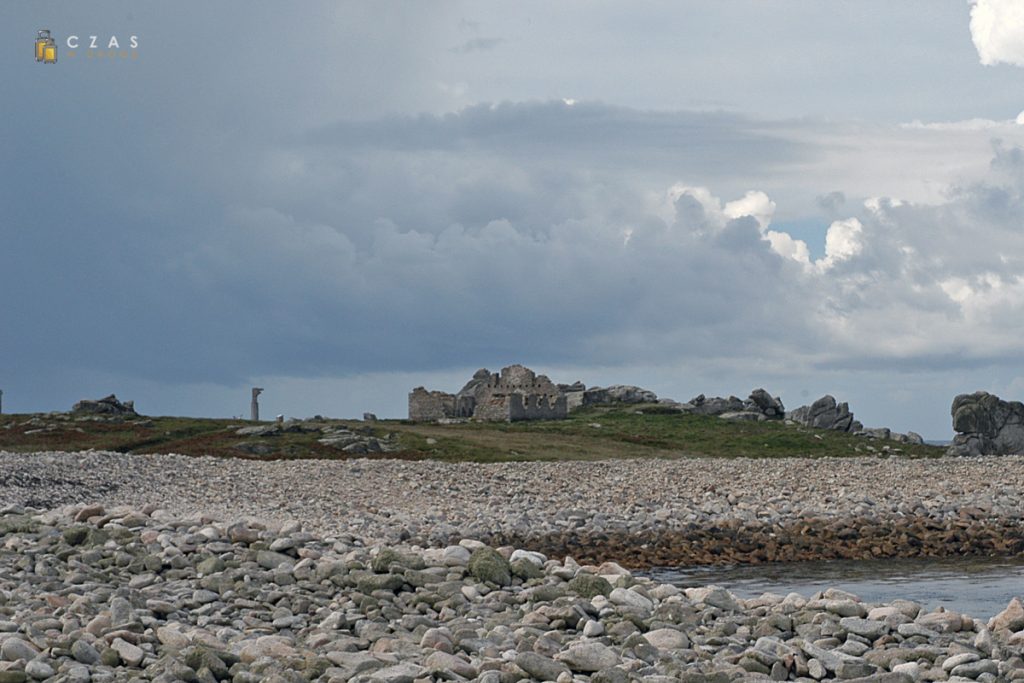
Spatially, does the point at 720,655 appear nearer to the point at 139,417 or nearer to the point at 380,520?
the point at 380,520

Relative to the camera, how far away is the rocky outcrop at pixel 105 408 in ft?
196

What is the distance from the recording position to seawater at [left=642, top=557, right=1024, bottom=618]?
18984mm

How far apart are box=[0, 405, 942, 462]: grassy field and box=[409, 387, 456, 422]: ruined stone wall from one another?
10417mm

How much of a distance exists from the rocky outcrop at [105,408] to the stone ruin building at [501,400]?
1600 cm

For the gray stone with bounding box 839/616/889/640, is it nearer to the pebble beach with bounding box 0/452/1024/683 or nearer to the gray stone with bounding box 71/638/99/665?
the pebble beach with bounding box 0/452/1024/683

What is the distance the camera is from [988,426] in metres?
55.8

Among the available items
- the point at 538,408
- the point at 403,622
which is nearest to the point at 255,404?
the point at 538,408

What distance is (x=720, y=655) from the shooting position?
36.9 ft

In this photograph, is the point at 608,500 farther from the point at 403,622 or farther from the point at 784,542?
the point at 403,622

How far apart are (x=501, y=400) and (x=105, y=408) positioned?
21881mm

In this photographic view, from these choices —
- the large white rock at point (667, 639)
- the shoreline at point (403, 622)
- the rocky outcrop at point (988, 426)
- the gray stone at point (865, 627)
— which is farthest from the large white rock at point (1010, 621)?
the rocky outcrop at point (988, 426)

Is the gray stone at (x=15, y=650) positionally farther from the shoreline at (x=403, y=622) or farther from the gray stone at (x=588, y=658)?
the gray stone at (x=588, y=658)

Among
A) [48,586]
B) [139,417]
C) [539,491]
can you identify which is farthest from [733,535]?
[139,417]

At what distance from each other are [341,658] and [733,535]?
15428 millimetres
